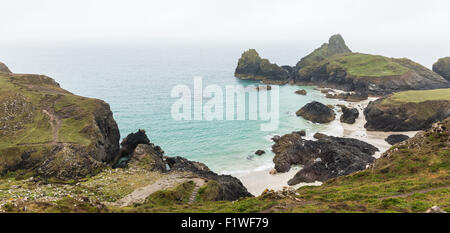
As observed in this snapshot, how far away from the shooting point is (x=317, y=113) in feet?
262

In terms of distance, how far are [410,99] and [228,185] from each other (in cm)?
6624

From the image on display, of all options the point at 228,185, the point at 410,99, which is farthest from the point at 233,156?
the point at 410,99

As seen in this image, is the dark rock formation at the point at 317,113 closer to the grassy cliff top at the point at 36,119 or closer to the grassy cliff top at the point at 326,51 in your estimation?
the grassy cliff top at the point at 36,119

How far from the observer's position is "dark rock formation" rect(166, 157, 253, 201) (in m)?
36.2

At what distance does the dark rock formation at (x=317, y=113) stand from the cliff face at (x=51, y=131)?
57342mm

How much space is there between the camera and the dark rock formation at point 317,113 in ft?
257

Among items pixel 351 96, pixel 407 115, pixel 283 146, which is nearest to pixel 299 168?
pixel 283 146

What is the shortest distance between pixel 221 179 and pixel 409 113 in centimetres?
5922

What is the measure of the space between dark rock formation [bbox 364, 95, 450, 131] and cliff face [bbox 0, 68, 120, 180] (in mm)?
69147

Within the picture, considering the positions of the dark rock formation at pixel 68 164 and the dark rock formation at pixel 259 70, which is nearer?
the dark rock formation at pixel 68 164

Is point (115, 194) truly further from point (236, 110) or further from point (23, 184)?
point (236, 110)

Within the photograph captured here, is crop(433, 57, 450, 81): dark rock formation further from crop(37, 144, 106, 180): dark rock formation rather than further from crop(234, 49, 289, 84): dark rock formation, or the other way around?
crop(37, 144, 106, 180): dark rock formation

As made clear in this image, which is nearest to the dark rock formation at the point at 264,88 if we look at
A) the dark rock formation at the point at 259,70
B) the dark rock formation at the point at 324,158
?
the dark rock formation at the point at 259,70

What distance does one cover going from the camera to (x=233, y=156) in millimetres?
57156
